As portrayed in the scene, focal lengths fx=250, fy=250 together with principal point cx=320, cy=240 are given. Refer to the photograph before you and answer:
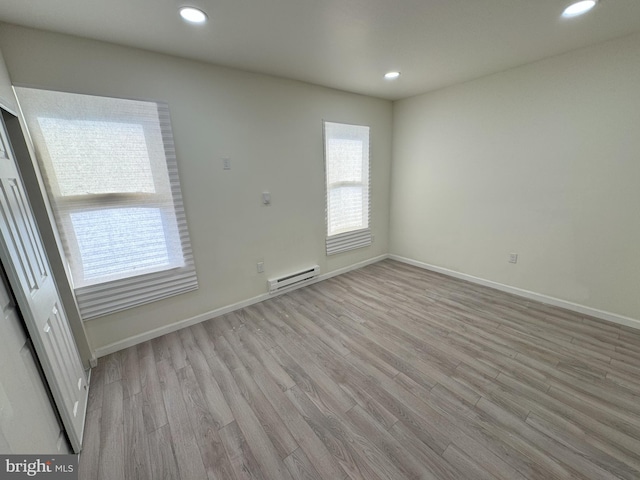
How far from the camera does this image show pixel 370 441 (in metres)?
1.38

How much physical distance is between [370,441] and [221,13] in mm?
2695

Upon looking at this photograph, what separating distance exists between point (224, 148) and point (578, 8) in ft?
9.28

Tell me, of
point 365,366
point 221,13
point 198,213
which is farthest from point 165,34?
point 365,366

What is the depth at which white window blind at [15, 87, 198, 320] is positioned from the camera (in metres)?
1.78

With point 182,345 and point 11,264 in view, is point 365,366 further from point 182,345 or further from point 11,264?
point 11,264

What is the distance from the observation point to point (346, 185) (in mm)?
3568

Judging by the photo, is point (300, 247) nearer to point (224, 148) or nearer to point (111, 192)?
point (224, 148)

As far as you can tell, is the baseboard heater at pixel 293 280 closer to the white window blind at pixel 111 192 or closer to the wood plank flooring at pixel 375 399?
the wood plank flooring at pixel 375 399

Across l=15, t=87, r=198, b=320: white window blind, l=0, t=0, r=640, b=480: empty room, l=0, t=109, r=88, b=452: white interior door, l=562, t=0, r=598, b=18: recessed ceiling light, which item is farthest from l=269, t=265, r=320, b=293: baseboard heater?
l=562, t=0, r=598, b=18: recessed ceiling light

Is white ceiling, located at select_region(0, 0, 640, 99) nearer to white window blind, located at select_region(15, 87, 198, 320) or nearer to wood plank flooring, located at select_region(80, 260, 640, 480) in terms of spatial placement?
white window blind, located at select_region(15, 87, 198, 320)

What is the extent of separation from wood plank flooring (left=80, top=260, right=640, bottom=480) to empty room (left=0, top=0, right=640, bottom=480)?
0.02 metres

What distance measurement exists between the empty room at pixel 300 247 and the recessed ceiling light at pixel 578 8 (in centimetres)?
2

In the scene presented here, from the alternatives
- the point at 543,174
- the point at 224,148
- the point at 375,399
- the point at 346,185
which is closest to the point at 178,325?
the point at 224,148

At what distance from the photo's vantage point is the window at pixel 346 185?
3.33 meters
